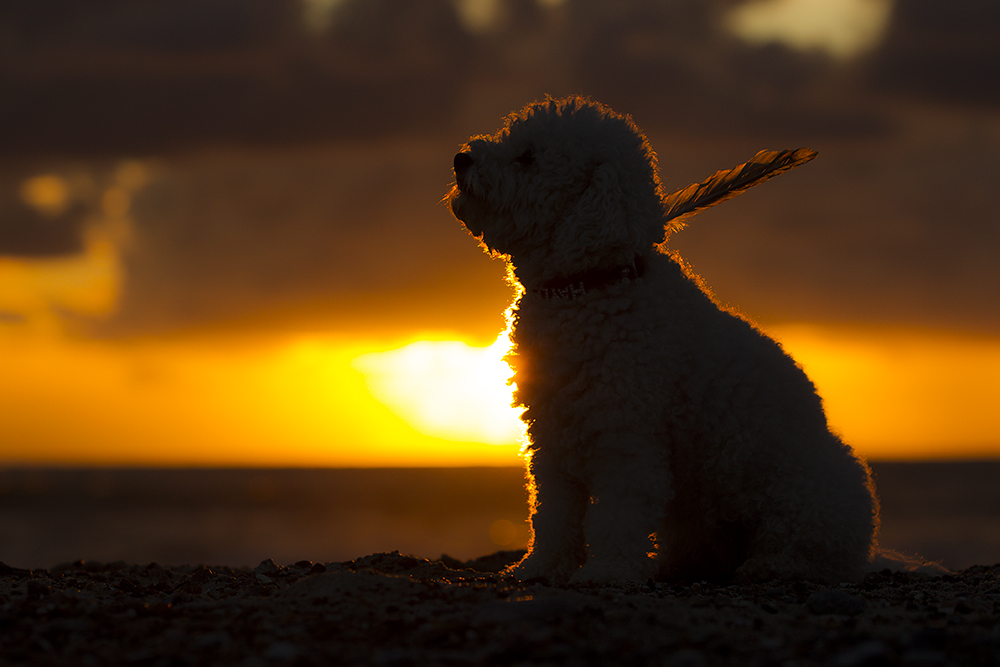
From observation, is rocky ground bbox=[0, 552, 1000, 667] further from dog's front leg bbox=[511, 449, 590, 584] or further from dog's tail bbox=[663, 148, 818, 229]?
dog's tail bbox=[663, 148, 818, 229]

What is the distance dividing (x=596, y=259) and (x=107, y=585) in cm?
426

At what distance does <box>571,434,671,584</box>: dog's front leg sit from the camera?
5.07 metres

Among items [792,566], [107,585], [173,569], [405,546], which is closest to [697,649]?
[792,566]

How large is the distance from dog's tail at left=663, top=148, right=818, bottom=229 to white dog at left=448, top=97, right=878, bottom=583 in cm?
68

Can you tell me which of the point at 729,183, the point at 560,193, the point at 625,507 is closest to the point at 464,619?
the point at 625,507

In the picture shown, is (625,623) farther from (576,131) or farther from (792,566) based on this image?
(576,131)

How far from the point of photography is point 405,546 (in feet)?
86.8

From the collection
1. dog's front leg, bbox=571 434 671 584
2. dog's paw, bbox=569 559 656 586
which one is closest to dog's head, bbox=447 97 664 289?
dog's front leg, bbox=571 434 671 584

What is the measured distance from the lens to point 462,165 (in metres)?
5.34

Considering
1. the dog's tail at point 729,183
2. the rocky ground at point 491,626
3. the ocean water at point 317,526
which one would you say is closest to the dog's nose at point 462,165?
the dog's tail at point 729,183

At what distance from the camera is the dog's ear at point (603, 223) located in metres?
5.04

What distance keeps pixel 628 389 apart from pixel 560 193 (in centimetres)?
135

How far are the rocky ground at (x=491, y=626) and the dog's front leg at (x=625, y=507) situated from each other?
8.2 inches

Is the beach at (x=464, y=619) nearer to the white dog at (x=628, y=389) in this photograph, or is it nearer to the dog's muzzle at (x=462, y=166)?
the white dog at (x=628, y=389)
